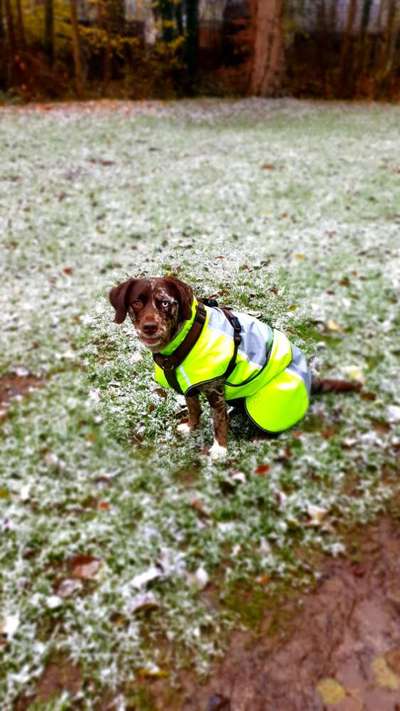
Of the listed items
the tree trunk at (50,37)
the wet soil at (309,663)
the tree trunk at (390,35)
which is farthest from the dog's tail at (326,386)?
the tree trunk at (390,35)

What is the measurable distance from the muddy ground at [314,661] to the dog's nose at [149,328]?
4.91 metres

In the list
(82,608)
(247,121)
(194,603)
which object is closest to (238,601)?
(194,603)

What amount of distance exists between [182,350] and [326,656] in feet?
16.1

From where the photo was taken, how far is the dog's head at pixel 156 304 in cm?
96

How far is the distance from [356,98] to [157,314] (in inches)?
993

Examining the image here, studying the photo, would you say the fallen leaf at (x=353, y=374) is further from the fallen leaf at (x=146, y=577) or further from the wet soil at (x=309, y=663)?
the fallen leaf at (x=146, y=577)

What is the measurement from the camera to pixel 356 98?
2253 cm

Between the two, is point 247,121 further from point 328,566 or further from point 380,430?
point 328,566

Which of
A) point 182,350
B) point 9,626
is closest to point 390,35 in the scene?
point 9,626

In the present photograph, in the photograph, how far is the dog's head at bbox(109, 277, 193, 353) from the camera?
37.8 inches

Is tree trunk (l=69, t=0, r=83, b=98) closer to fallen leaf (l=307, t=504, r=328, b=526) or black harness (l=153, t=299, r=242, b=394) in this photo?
fallen leaf (l=307, t=504, r=328, b=526)

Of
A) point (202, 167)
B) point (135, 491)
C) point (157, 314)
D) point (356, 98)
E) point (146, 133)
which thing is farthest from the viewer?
point (356, 98)

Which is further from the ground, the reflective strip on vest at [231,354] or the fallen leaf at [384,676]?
the reflective strip on vest at [231,354]

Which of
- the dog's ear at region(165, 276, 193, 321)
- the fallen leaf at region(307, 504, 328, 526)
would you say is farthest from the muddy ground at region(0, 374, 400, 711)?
the dog's ear at region(165, 276, 193, 321)
